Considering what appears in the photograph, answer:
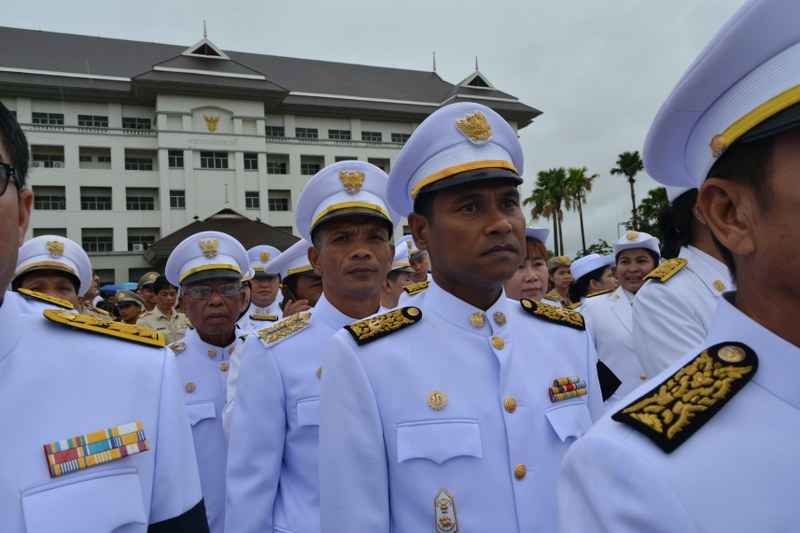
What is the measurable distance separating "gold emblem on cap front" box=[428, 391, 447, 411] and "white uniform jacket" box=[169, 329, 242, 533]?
2137 millimetres

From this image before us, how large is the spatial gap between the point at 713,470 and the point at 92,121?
43056 millimetres

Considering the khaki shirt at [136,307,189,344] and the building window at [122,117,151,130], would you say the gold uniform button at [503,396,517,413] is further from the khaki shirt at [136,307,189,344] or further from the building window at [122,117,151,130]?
the building window at [122,117,151,130]

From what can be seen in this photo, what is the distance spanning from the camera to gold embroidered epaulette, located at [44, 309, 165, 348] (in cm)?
168

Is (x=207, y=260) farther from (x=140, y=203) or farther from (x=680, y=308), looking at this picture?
(x=140, y=203)

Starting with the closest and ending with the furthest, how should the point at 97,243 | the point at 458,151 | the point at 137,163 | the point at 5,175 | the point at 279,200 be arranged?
1. the point at 5,175
2. the point at 458,151
3. the point at 97,243
4. the point at 137,163
5. the point at 279,200

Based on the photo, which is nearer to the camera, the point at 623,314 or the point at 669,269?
the point at 669,269

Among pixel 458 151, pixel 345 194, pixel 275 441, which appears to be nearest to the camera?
pixel 458 151

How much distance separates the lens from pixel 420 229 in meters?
2.31

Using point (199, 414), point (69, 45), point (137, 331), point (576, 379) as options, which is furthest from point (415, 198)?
point (69, 45)

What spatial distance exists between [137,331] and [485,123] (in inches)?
58.1

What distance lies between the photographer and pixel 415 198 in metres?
2.29

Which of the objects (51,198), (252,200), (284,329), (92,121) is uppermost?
(92,121)

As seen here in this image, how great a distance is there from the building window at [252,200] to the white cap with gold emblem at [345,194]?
37.6 m

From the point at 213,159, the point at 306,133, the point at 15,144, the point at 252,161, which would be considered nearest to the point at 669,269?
the point at 15,144
